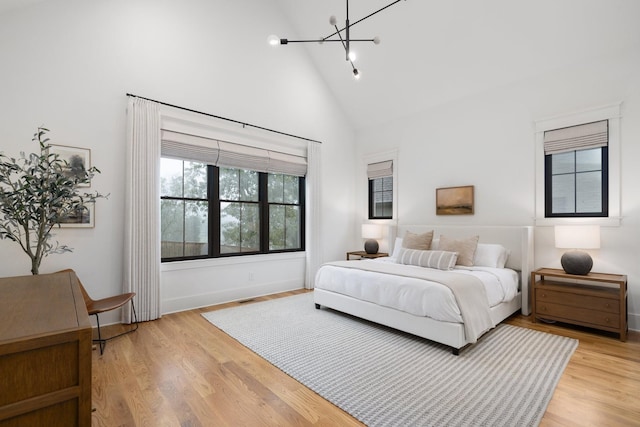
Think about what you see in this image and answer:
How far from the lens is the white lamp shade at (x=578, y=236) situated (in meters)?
3.31

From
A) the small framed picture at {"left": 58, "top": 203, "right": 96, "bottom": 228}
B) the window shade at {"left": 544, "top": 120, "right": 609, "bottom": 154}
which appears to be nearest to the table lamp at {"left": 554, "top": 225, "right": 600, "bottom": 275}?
the window shade at {"left": 544, "top": 120, "right": 609, "bottom": 154}

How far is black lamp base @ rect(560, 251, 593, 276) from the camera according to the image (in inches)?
131

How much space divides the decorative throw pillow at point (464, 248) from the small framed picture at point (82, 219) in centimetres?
416

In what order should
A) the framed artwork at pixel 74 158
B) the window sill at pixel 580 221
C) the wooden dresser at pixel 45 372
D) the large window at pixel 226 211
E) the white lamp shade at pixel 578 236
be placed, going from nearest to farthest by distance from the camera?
the wooden dresser at pixel 45 372
the framed artwork at pixel 74 158
the white lamp shade at pixel 578 236
the window sill at pixel 580 221
the large window at pixel 226 211

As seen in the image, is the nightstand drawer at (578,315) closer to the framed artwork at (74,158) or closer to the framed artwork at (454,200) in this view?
the framed artwork at (454,200)

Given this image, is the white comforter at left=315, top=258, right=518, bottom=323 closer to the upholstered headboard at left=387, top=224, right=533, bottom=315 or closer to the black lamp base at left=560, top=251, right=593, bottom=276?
the upholstered headboard at left=387, top=224, right=533, bottom=315

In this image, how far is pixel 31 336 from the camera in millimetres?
868

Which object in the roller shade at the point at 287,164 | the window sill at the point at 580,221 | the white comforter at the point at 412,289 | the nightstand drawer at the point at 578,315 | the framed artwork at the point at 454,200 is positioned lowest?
the nightstand drawer at the point at 578,315

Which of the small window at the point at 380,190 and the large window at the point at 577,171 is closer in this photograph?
the large window at the point at 577,171

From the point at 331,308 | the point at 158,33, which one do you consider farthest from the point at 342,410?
the point at 158,33

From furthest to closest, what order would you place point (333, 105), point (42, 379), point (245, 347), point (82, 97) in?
point (333, 105) < point (82, 97) < point (245, 347) < point (42, 379)

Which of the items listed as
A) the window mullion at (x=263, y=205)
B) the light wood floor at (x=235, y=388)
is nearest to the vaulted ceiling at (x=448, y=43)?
the window mullion at (x=263, y=205)

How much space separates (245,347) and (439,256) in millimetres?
2396

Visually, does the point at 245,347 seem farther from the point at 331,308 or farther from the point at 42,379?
the point at 42,379
